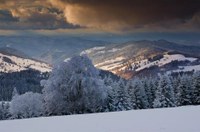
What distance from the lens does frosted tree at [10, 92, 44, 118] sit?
73688mm

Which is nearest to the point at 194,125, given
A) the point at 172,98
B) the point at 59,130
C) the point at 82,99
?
the point at 59,130

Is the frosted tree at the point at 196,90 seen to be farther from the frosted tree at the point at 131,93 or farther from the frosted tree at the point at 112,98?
the frosted tree at the point at 112,98

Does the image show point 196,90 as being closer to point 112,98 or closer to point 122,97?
point 122,97

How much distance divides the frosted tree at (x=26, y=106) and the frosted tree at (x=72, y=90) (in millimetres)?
15961

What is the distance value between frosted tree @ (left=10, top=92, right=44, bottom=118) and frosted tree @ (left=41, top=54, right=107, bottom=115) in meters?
16.0

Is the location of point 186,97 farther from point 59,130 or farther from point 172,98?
point 59,130

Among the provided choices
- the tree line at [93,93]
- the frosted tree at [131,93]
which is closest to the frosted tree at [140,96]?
the tree line at [93,93]

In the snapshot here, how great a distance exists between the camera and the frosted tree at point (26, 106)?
7369cm

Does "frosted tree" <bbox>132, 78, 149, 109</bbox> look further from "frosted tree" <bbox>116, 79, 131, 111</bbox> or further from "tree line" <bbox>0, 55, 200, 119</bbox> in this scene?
"frosted tree" <bbox>116, 79, 131, 111</bbox>

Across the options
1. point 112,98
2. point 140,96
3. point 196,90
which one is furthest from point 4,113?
point 196,90

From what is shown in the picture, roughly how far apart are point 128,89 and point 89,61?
1485 cm

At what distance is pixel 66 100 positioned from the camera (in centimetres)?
5659

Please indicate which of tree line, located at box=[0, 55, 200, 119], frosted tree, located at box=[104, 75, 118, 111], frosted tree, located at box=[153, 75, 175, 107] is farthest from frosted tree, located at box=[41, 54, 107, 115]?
frosted tree, located at box=[153, 75, 175, 107]

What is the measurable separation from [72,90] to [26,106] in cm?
2701
